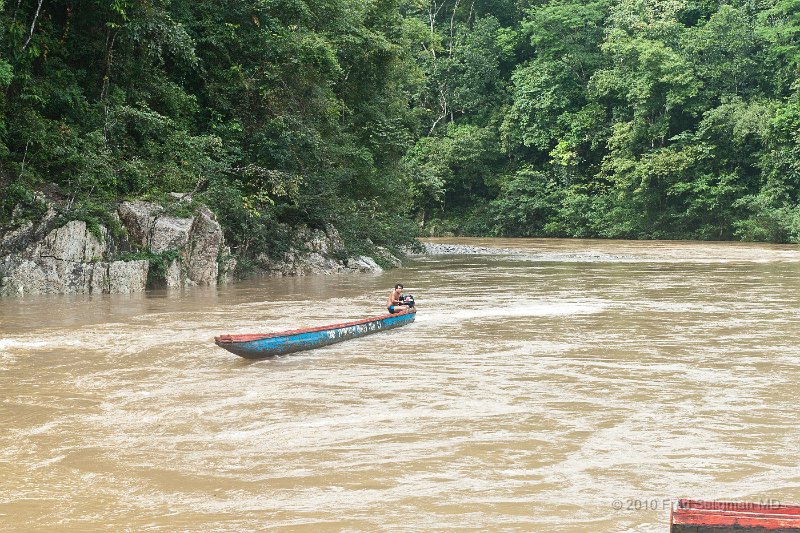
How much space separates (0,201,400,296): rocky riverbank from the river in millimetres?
1907

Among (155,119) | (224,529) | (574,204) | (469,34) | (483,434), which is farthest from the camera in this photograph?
(469,34)

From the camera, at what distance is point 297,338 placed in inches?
484

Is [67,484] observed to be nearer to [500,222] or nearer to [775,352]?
[775,352]

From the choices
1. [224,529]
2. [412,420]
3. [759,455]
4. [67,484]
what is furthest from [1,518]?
[759,455]

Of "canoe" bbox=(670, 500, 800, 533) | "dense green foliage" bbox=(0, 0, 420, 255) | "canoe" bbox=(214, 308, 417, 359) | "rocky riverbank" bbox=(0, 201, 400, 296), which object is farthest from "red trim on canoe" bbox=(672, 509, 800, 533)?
"rocky riverbank" bbox=(0, 201, 400, 296)

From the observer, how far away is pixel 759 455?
7359 mm

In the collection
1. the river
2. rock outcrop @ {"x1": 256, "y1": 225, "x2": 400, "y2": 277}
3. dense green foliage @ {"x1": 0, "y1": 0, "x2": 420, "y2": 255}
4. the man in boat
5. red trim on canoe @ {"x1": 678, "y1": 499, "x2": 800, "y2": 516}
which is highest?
dense green foliage @ {"x1": 0, "y1": 0, "x2": 420, "y2": 255}

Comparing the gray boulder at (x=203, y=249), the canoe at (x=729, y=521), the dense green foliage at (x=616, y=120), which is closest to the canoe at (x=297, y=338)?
the canoe at (x=729, y=521)

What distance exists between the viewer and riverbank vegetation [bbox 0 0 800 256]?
21.8 m

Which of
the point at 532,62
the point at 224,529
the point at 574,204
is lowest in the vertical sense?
the point at 224,529

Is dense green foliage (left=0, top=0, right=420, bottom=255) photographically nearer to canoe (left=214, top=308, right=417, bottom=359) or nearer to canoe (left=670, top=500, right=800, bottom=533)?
canoe (left=214, top=308, right=417, bottom=359)

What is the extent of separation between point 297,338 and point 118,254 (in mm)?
9371

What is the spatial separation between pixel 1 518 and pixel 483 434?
152 inches

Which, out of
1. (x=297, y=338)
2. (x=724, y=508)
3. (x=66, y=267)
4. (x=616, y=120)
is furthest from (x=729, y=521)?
(x=616, y=120)
